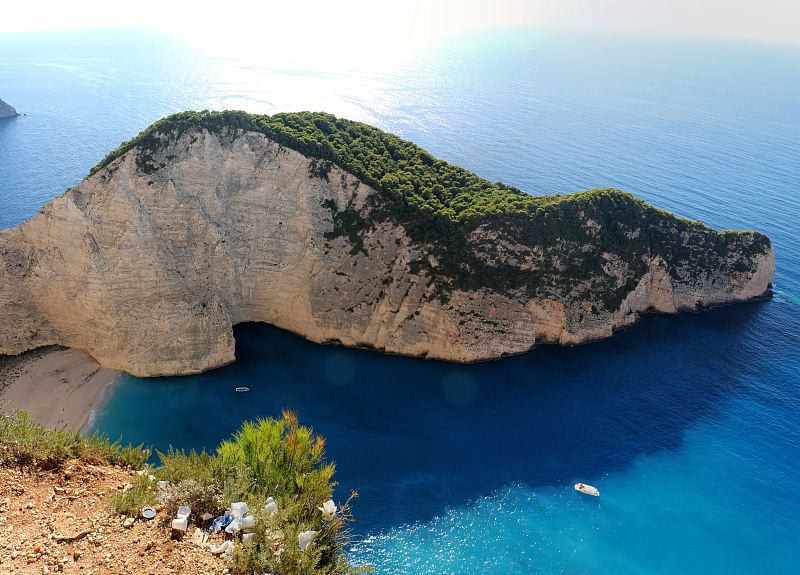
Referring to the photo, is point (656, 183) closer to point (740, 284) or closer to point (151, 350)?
point (740, 284)

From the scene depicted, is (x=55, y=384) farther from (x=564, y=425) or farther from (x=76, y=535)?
(x=564, y=425)

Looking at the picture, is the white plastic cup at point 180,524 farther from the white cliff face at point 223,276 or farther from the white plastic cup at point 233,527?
the white cliff face at point 223,276

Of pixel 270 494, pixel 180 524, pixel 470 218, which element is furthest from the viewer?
pixel 470 218

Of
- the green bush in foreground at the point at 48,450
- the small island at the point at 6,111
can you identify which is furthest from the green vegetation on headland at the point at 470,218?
the small island at the point at 6,111

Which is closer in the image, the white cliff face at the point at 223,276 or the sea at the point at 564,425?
the sea at the point at 564,425

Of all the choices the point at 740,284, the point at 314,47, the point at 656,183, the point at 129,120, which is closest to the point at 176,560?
the point at 740,284

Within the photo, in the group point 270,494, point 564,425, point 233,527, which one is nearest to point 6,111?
point 270,494
